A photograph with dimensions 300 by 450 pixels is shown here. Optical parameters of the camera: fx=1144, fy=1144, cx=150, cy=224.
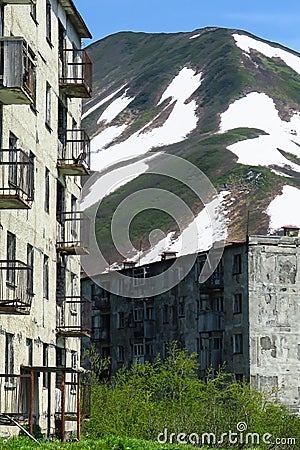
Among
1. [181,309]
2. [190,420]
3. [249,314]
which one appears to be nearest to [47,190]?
[190,420]

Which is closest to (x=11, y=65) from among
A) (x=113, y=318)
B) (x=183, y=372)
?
(x=183, y=372)

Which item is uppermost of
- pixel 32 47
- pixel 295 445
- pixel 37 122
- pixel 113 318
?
pixel 32 47

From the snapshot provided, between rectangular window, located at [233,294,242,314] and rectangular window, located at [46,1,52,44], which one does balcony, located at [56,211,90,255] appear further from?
rectangular window, located at [233,294,242,314]

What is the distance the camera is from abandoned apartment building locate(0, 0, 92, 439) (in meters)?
36.5

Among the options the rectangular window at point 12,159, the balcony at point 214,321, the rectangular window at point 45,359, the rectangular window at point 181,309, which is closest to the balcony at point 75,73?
the rectangular window at point 12,159

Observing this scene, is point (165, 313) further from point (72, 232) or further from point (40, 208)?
point (40, 208)

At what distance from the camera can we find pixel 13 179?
37469mm

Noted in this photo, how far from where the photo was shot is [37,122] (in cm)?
4369

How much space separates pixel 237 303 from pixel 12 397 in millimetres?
47490

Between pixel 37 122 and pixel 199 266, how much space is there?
4548cm

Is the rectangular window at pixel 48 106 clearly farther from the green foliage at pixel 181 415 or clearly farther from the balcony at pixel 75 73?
the green foliage at pixel 181 415

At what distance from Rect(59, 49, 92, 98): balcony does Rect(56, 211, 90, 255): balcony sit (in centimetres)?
535

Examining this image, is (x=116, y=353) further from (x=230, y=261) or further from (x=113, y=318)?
(x=230, y=261)

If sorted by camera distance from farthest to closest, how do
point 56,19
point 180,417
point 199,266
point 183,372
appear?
point 199,266
point 183,372
point 180,417
point 56,19
